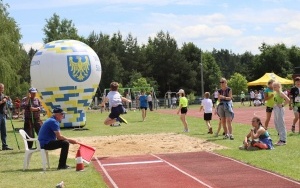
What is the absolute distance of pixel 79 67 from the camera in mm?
26578

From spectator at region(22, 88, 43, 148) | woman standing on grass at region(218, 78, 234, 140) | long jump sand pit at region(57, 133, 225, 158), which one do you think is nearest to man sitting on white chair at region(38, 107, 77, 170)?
long jump sand pit at region(57, 133, 225, 158)

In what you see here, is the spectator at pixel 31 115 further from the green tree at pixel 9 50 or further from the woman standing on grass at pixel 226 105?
the green tree at pixel 9 50

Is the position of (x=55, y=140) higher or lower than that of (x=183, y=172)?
higher

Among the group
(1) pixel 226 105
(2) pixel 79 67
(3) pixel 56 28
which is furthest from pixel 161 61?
(1) pixel 226 105

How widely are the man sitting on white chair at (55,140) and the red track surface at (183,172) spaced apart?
2.97ft

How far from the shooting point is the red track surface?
9930 mm

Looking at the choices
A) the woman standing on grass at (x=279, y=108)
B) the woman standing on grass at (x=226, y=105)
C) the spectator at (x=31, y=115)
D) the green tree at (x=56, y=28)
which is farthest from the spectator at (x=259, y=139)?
the green tree at (x=56, y=28)

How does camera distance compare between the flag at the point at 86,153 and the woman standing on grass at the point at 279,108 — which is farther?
the woman standing on grass at the point at 279,108

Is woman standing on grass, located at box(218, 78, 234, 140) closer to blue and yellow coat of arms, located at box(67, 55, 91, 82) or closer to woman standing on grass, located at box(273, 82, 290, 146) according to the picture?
woman standing on grass, located at box(273, 82, 290, 146)

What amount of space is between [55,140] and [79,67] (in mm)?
14565

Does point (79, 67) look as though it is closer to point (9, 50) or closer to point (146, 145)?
point (146, 145)

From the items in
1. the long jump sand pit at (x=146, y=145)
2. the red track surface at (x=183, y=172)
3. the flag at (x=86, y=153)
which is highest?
→ the flag at (x=86, y=153)

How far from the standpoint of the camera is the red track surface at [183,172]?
9930 mm

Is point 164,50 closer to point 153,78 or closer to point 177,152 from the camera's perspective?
point 153,78
